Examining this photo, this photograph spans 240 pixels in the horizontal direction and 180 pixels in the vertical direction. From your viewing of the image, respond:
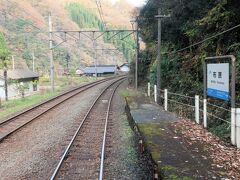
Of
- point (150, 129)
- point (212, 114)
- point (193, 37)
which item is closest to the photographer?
point (150, 129)

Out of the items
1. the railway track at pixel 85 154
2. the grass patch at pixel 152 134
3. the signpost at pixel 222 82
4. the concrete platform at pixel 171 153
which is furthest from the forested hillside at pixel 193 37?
the railway track at pixel 85 154

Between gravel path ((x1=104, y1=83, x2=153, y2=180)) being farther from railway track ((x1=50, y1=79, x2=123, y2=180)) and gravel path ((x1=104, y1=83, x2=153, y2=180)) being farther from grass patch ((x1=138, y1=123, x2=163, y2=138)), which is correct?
grass patch ((x1=138, y1=123, x2=163, y2=138))

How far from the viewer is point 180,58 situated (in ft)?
72.8

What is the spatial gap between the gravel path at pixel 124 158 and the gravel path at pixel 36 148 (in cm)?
156

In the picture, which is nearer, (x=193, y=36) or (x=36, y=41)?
(x=193, y=36)

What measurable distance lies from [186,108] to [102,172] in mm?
9048

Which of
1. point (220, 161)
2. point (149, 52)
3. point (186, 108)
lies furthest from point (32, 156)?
point (149, 52)

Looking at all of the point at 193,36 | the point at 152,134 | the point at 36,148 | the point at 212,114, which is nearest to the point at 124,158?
the point at 152,134

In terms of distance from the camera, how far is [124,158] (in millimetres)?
10625

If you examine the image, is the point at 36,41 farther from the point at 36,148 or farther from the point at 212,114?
the point at 212,114

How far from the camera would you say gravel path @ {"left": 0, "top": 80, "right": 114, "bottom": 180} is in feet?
31.7

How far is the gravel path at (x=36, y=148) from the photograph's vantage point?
31.7 ft

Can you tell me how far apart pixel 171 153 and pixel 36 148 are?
500 cm

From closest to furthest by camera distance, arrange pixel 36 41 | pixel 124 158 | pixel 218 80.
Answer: pixel 124 158
pixel 218 80
pixel 36 41
